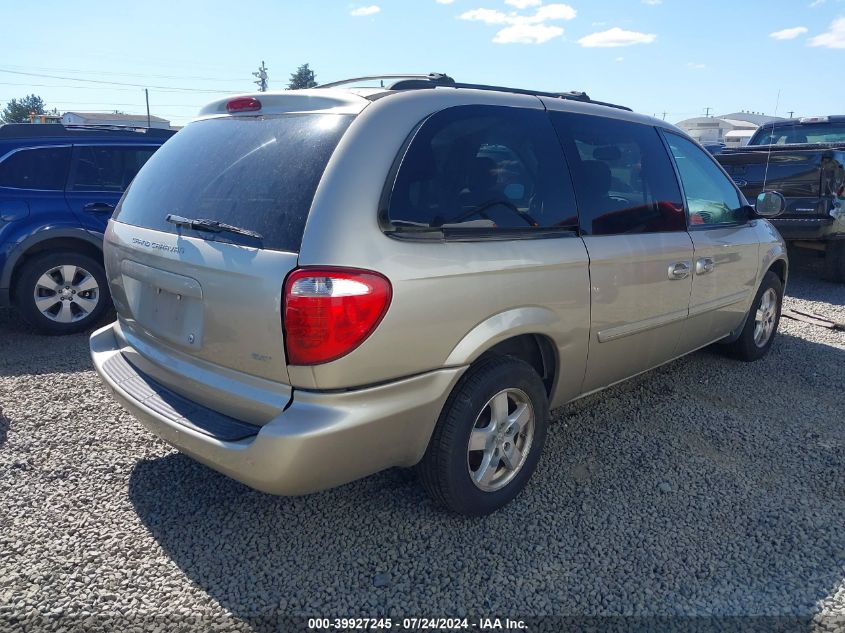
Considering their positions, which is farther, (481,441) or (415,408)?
(481,441)

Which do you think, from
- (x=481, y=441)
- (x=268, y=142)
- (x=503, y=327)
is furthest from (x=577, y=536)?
(x=268, y=142)

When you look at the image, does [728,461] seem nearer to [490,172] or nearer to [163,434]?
[490,172]

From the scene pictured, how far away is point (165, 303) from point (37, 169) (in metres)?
3.86

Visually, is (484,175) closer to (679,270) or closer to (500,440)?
(500,440)

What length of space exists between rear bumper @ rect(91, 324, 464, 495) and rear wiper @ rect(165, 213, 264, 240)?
625 millimetres

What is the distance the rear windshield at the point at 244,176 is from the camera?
89.5 inches

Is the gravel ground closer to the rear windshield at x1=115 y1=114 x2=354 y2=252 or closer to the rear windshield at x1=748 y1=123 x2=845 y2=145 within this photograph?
the rear windshield at x1=115 y1=114 x2=354 y2=252

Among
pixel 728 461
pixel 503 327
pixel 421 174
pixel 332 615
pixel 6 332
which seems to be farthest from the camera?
pixel 6 332

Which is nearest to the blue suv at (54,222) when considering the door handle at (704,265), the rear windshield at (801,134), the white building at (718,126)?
the door handle at (704,265)

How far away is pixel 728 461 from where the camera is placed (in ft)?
11.2

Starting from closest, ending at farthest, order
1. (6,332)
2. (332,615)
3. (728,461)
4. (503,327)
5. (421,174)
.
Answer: (332,615) < (421,174) < (503,327) < (728,461) < (6,332)

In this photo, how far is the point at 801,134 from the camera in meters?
10.4

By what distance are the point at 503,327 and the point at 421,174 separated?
0.71 m

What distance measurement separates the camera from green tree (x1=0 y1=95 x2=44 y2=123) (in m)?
72.2
